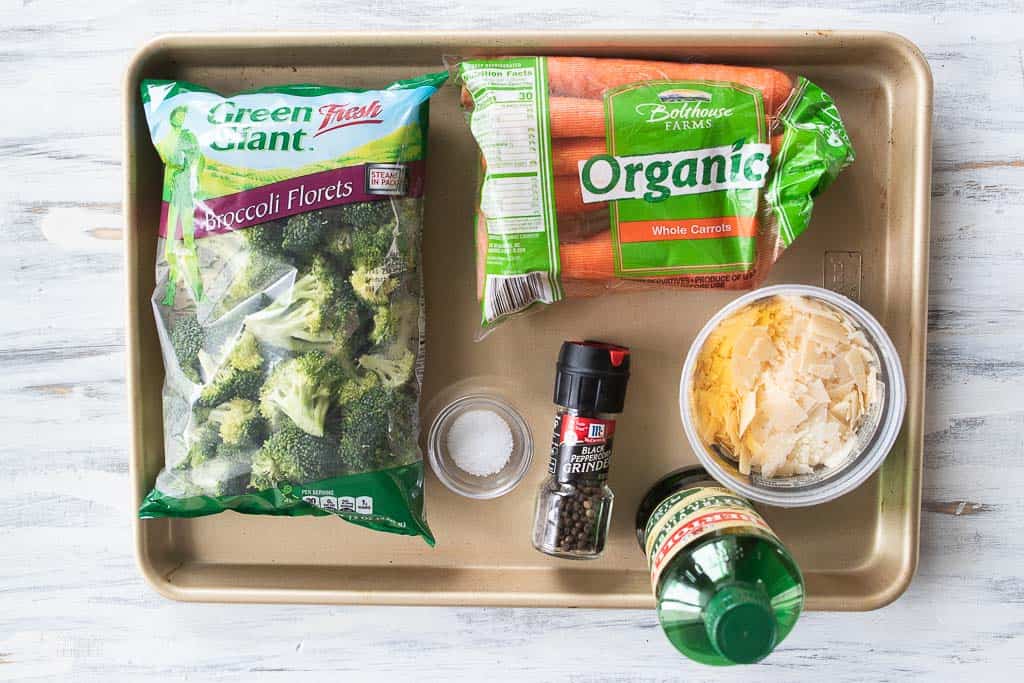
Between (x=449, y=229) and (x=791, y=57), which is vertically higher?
(x=791, y=57)

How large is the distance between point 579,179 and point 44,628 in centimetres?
90

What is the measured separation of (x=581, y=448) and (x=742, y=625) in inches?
10.5

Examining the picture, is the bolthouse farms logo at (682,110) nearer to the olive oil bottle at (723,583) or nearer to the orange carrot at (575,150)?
the orange carrot at (575,150)

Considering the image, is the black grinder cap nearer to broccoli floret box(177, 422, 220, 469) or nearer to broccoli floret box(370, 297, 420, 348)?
broccoli floret box(370, 297, 420, 348)

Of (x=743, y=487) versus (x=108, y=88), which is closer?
(x=743, y=487)

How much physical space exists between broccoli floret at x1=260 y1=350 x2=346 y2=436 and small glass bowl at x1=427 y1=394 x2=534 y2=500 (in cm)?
15

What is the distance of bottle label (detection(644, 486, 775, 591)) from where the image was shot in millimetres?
750

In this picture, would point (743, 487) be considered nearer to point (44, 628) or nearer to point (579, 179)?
point (579, 179)

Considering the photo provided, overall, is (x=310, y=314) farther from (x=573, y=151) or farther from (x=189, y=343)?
(x=573, y=151)

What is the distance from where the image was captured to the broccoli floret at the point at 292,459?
0.84 metres

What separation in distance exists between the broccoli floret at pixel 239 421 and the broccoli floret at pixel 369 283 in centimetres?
17

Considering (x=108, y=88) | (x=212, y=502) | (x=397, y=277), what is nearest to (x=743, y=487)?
(x=397, y=277)

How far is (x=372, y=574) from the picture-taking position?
956 millimetres

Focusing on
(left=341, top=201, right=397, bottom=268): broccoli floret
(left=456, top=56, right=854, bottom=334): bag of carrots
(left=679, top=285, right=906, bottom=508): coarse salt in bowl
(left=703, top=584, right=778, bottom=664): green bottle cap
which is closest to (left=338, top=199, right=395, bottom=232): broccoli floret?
(left=341, top=201, right=397, bottom=268): broccoli floret
